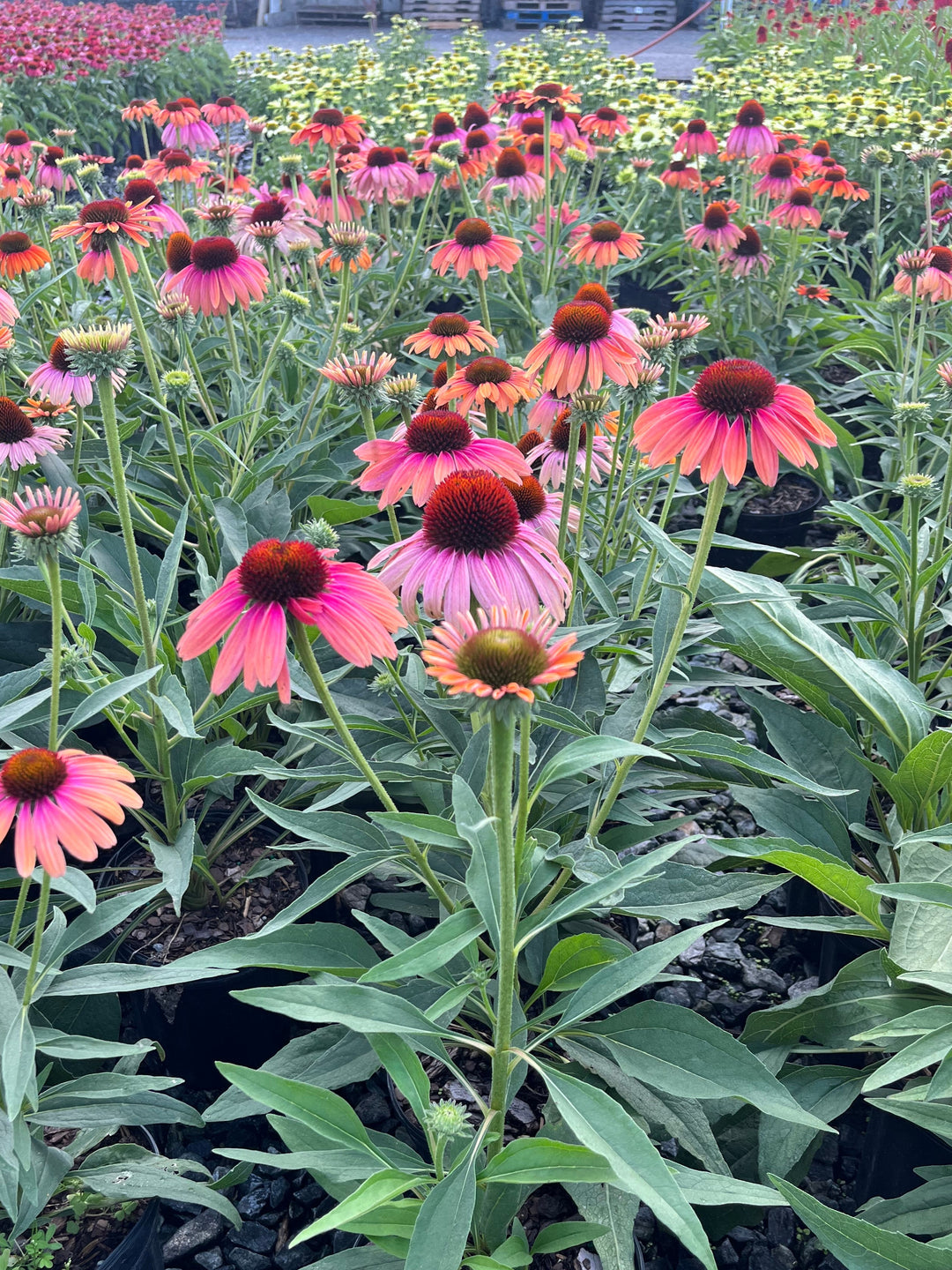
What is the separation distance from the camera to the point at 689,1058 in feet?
3.69

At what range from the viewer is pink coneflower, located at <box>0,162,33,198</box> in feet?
9.75

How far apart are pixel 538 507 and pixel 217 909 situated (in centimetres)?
83

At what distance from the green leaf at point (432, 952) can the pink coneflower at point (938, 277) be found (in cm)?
214

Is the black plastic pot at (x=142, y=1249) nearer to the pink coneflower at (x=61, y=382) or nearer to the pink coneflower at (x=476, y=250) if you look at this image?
the pink coneflower at (x=61, y=382)

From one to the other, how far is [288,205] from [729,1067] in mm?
2512

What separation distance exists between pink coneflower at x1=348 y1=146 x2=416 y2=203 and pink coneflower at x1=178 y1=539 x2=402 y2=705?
2.50m

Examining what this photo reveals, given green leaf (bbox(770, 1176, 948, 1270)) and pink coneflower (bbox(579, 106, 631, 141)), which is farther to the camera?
pink coneflower (bbox(579, 106, 631, 141))

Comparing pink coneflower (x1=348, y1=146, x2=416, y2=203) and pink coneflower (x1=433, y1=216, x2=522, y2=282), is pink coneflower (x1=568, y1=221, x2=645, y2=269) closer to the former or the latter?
pink coneflower (x1=433, y1=216, x2=522, y2=282)

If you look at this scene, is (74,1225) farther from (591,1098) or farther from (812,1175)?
(812,1175)

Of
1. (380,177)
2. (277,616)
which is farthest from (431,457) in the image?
(380,177)

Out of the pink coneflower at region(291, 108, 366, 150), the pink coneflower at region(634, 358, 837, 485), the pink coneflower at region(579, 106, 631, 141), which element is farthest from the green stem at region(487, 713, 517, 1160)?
the pink coneflower at region(579, 106, 631, 141)

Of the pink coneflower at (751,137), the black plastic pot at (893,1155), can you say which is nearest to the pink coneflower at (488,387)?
the black plastic pot at (893,1155)

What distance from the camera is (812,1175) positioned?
148 cm

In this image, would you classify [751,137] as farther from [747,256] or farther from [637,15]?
[637,15]
